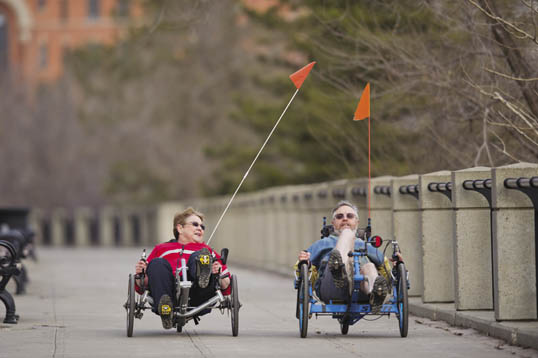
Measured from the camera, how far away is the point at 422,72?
18.3 m

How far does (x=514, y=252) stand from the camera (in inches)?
486

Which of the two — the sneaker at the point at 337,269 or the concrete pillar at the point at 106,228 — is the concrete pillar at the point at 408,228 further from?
the concrete pillar at the point at 106,228

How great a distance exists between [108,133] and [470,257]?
63639mm

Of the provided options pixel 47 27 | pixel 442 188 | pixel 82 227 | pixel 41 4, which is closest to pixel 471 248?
pixel 442 188

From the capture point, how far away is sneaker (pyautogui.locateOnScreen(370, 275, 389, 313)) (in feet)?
38.7

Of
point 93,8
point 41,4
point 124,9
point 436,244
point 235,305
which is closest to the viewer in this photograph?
point 235,305

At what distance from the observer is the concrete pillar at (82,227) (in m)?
67.8

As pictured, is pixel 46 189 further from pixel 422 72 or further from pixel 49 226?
pixel 422 72

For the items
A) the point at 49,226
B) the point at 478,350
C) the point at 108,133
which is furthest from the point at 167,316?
the point at 108,133

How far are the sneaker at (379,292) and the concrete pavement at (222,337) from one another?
1.21 ft

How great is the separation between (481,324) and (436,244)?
282 cm

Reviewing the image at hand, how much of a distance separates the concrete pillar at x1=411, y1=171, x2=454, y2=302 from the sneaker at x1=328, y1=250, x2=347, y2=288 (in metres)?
3.57

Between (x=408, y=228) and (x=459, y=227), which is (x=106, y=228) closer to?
(x=408, y=228)

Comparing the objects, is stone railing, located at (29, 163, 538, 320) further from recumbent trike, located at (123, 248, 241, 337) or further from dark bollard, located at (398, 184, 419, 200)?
recumbent trike, located at (123, 248, 241, 337)
